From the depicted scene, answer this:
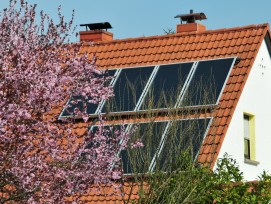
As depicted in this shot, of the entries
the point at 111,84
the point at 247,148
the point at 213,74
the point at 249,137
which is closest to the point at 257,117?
the point at 249,137

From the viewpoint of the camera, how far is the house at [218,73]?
18.9 meters

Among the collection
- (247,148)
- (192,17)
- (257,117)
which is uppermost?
(192,17)

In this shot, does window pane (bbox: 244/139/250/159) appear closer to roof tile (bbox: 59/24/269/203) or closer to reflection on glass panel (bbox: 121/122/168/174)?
roof tile (bbox: 59/24/269/203)

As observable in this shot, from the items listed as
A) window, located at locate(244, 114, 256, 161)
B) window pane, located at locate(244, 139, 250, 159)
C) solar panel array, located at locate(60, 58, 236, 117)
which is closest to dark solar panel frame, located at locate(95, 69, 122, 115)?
solar panel array, located at locate(60, 58, 236, 117)

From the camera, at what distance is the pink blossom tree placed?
11.9 metres

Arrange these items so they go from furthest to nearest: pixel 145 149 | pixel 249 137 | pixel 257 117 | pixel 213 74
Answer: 1. pixel 257 117
2. pixel 249 137
3. pixel 213 74
4. pixel 145 149

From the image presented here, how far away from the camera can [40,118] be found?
40.6ft

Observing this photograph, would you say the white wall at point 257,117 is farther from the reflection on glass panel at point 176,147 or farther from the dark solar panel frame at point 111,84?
the reflection on glass panel at point 176,147

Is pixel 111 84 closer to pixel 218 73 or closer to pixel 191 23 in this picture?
pixel 218 73

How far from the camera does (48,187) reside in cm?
1254

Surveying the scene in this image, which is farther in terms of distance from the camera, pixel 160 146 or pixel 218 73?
pixel 218 73

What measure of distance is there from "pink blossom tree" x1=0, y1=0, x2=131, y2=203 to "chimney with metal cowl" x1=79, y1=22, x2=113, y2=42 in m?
11.1

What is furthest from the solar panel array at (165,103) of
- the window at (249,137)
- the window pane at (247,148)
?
the window pane at (247,148)

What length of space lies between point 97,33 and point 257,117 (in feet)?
19.7
